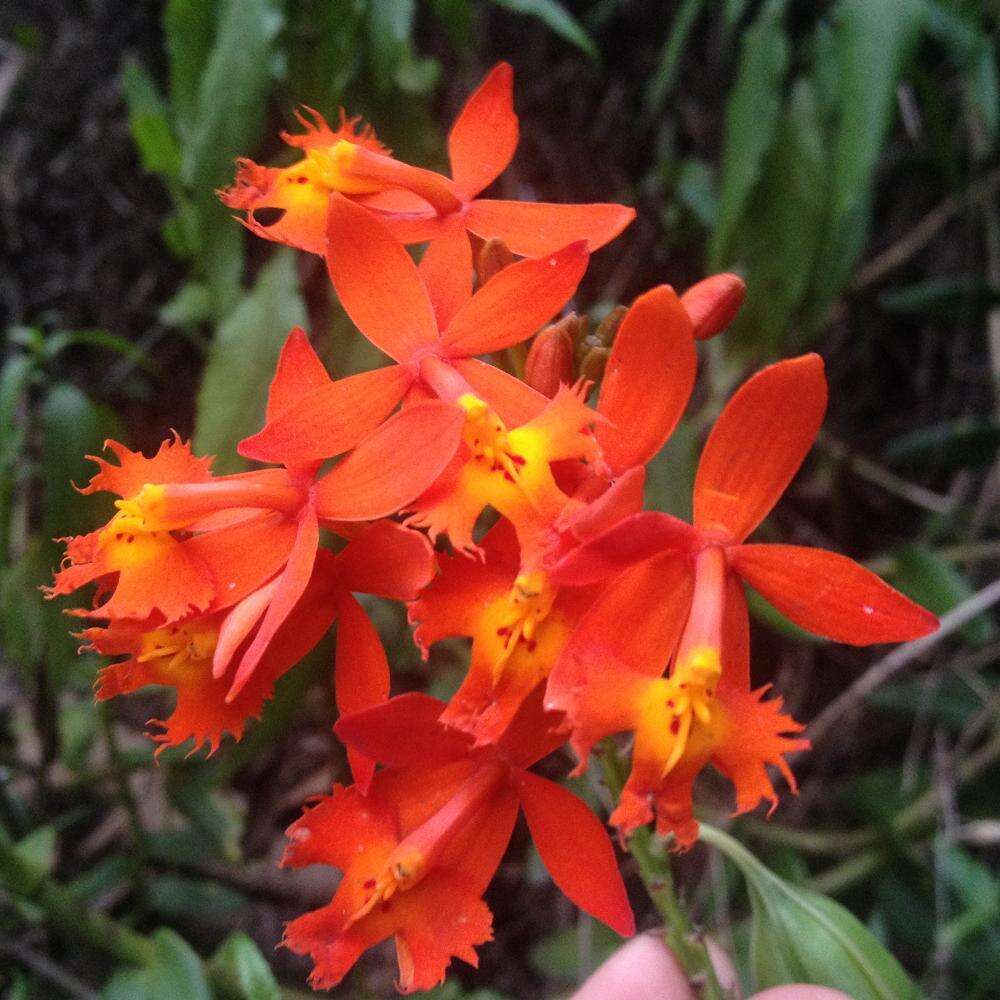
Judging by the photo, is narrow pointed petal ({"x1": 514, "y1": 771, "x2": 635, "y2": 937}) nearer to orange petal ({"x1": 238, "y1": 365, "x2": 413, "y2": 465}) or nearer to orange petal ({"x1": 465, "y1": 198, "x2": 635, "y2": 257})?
orange petal ({"x1": 238, "y1": 365, "x2": 413, "y2": 465})

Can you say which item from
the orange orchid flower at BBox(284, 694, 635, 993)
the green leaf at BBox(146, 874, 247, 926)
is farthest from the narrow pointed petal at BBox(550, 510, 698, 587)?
the green leaf at BBox(146, 874, 247, 926)

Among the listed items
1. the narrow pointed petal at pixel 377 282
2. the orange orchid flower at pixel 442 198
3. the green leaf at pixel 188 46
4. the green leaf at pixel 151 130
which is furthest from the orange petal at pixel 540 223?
the green leaf at pixel 151 130

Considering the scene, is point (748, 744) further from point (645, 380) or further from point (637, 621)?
point (645, 380)

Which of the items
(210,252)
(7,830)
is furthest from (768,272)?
(7,830)

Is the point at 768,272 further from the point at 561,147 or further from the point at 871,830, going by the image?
the point at 871,830

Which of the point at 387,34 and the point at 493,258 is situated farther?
the point at 387,34

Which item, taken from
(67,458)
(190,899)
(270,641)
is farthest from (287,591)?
(190,899)
